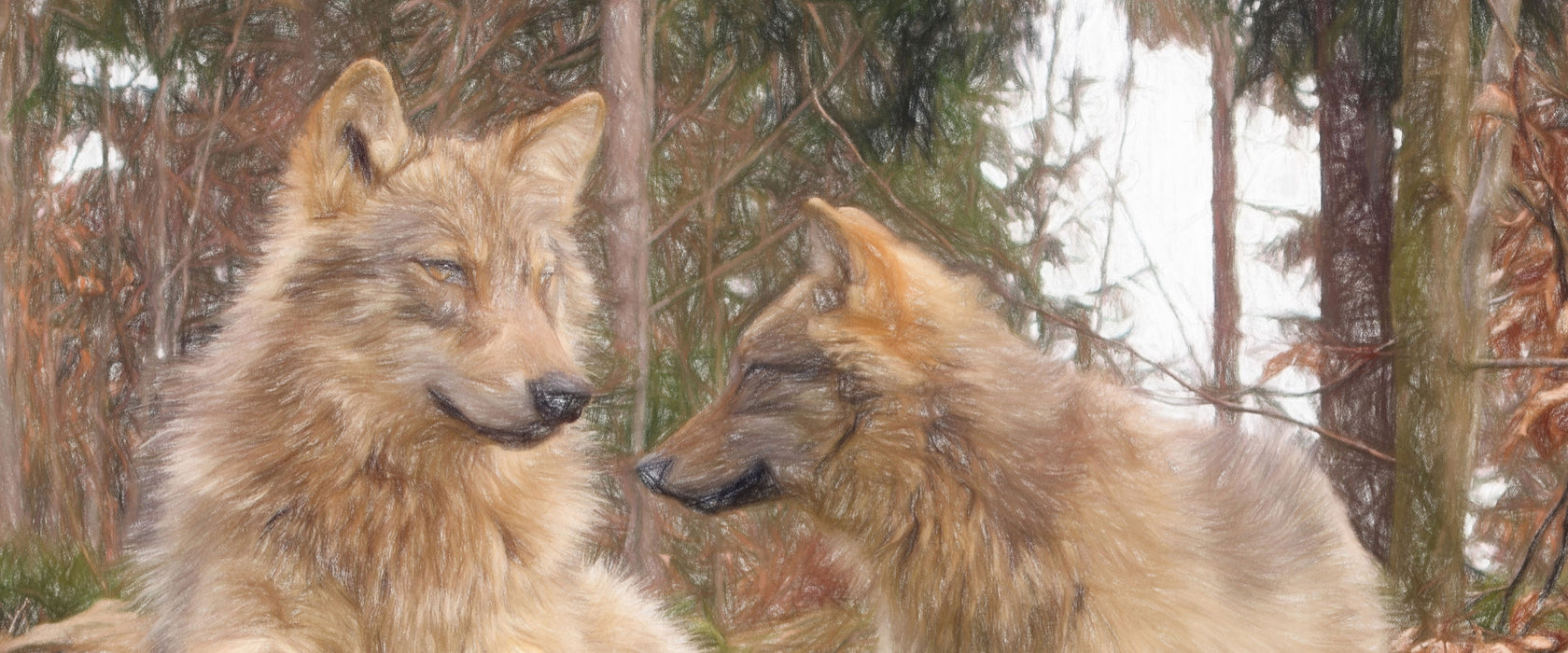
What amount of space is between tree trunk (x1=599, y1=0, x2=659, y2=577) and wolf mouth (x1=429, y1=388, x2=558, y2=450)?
92 centimetres

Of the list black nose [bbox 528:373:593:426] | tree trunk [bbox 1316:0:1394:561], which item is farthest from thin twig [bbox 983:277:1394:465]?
black nose [bbox 528:373:593:426]

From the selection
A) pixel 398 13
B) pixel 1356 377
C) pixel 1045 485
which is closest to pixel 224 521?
pixel 398 13

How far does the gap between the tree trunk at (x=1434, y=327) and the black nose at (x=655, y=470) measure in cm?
248

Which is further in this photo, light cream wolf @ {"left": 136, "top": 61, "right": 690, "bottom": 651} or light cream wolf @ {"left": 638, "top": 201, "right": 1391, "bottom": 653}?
light cream wolf @ {"left": 136, "top": 61, "right": 690, "bottom": 651}

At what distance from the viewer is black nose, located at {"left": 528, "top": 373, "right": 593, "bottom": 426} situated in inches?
92.7

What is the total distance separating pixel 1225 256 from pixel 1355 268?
650 mm

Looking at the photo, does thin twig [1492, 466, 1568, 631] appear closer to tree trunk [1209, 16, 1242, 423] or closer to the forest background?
the forest background

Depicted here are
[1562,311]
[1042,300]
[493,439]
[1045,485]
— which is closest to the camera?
[1045,485]

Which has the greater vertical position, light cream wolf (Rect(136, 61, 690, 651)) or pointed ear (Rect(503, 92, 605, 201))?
pointed ear (Rect(503, 92, 605, 201))

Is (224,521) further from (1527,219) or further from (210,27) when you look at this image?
(1527,219)

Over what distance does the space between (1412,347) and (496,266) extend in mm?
2874

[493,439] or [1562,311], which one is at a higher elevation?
[1562,311]

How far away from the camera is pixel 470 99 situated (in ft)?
10.6

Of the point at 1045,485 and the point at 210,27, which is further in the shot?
the point at 210,27
